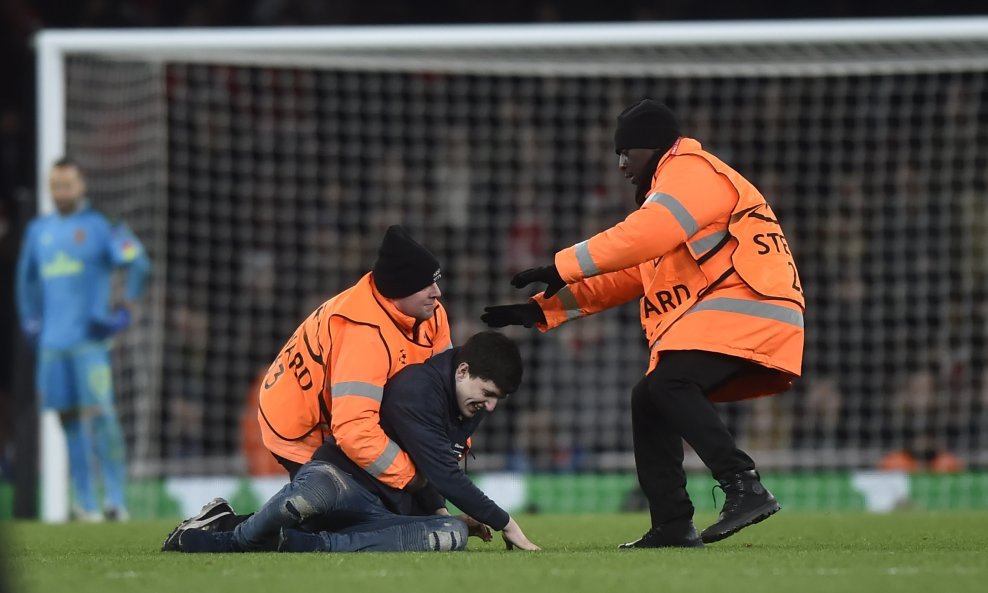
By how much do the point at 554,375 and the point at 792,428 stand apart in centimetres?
200

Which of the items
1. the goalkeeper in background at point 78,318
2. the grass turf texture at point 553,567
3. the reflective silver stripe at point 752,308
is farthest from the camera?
the goalkeeper in background at point 78,318

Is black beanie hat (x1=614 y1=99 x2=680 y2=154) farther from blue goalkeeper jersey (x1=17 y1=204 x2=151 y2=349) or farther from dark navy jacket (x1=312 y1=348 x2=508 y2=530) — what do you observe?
blue goalkeeper jersey (x1=17 y1=204 x2=151 y2=349)

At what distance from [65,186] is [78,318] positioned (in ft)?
2.82

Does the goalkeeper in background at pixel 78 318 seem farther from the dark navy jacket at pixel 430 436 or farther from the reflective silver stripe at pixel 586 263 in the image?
the reflective silver stripe at pixel 586 263

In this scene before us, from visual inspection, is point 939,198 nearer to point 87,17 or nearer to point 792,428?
point 792,428

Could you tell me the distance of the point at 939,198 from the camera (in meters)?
12.7

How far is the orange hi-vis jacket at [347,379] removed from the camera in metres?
5.66

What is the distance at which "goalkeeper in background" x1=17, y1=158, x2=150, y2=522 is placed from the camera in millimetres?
9727

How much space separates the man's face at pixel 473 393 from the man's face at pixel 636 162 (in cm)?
108

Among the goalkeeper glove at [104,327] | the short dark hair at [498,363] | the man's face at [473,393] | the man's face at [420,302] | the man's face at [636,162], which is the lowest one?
the goalkeeper glove at [104,327]

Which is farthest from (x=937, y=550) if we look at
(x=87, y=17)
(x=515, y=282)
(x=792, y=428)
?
(x=87, y=17)

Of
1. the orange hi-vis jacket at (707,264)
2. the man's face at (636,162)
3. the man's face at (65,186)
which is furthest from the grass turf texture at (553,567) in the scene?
the man's face at (65,186)

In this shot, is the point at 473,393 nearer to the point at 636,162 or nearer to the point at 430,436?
the point at 430,436

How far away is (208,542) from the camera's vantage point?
5.88 metres
